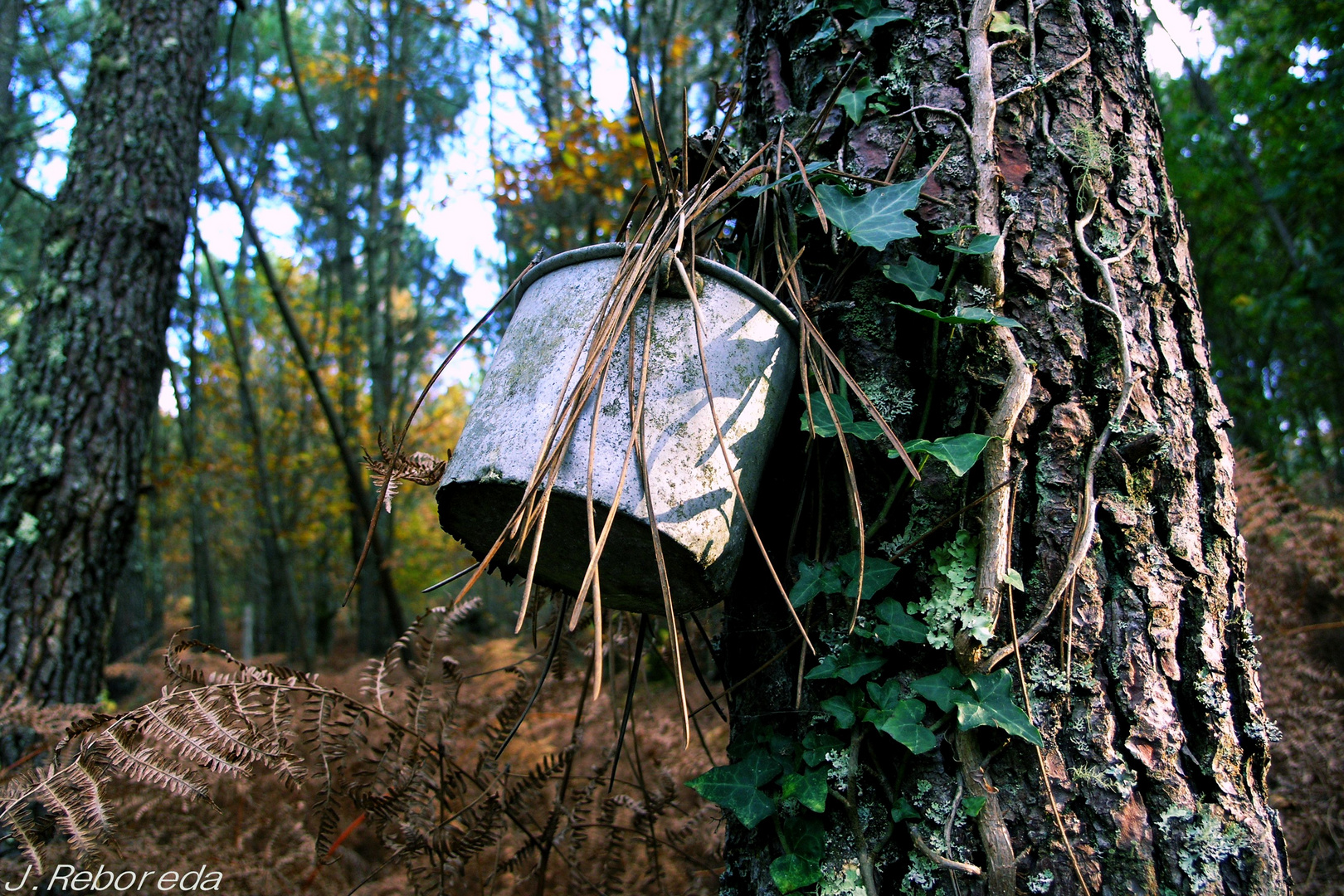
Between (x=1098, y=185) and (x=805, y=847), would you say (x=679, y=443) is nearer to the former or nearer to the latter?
(x=805, y=847)

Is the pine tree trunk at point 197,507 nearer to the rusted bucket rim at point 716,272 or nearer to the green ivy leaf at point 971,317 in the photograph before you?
the rusted bucket rim at point 716,272

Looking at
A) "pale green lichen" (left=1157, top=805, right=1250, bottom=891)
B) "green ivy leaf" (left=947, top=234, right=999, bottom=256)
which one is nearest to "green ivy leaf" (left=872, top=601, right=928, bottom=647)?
"pale green lichen" (left=1157, top=805, right=1250, bottom=891)

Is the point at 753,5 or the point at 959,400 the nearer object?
the point at 959,400

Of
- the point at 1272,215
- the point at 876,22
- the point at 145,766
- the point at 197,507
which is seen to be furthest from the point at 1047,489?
the point at 197,507

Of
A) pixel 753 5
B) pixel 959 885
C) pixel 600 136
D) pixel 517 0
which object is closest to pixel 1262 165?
pixel 600 136

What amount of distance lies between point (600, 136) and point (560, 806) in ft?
17.0

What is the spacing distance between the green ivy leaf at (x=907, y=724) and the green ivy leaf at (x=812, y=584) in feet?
0.51

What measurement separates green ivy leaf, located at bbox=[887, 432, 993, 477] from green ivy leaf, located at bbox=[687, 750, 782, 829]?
46 cm

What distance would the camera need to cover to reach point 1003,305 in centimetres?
93

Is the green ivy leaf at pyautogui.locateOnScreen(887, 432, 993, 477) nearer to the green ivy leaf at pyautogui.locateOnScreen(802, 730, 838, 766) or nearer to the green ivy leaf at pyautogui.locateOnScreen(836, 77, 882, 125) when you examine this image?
the green ivy leaf at pyautogui.locateOnScreen(802, 730, 838, 766)

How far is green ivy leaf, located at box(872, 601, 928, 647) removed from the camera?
86cm

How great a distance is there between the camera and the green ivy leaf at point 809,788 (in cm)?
85

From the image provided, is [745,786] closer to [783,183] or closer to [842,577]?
[842,577]

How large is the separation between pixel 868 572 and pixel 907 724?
0.61 ft
